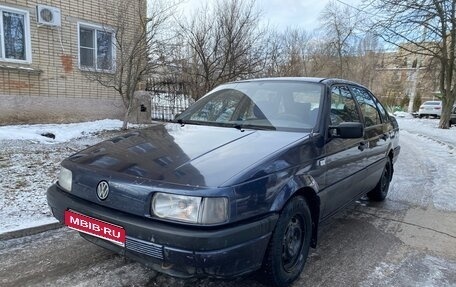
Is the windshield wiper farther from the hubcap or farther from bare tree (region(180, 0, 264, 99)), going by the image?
bare tree (region(180, 0, 264, 99))

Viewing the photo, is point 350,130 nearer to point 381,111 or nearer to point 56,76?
point 381,111

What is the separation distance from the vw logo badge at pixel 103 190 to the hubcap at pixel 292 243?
1313 millimetres

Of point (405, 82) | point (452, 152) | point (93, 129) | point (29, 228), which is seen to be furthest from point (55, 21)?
point (405, 82)

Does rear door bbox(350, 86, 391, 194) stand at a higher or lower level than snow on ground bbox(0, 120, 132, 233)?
higher

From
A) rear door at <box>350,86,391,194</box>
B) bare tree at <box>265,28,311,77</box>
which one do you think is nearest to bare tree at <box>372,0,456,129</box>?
bare tree at <box>265,28,311,77</box>

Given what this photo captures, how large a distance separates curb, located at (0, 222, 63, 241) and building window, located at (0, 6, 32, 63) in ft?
24.3

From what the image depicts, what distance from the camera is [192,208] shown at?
2158mm

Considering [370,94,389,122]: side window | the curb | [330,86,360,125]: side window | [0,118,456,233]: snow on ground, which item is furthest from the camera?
[370,94,389,122]: side window

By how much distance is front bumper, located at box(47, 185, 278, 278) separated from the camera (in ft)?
6.90

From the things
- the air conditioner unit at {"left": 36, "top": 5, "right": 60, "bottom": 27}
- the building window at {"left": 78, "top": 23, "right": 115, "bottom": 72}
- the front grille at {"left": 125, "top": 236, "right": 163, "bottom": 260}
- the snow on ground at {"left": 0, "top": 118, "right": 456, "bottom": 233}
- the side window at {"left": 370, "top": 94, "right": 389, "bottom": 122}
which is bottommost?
the snow on ground at {"left": 0, "top": 118, "right": 456, "bottom": 233}

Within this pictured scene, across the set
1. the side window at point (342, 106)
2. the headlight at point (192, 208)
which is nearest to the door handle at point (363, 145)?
the side window at point (342, 106)

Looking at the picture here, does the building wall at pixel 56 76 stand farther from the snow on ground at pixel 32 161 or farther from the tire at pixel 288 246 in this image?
the tire at pixel 288 246

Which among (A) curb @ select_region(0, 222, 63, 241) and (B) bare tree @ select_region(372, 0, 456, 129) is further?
(B) bare tree @ select_region(372, 0, 456, 129)

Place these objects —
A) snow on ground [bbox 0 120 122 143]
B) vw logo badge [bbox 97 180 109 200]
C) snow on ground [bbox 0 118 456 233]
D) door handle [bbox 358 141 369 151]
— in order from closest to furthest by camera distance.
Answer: vw logo badge [bbox 97 180 109 200] < door handle [bbox 358 141 369 151] < snow on ground [bbox 0 118 456 233] < snow on ground [bbox 0 120 122 143]
